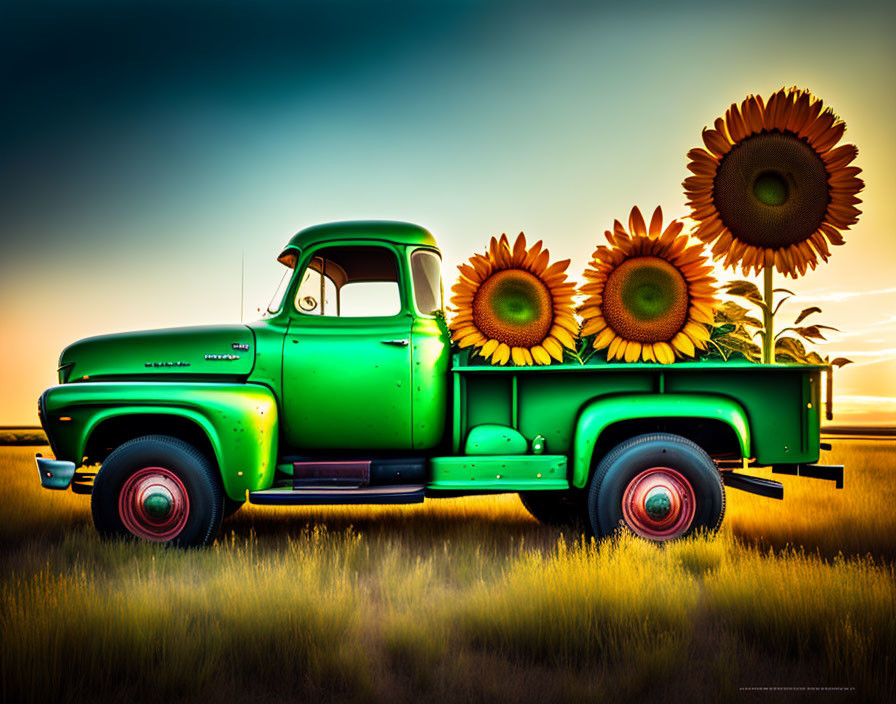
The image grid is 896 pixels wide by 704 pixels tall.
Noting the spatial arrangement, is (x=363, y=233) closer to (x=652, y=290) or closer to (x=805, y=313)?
(x=652, y=290)

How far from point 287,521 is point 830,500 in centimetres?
535

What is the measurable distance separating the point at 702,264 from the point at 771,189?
2.72 ft

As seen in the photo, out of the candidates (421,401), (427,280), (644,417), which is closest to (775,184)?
(644,417)

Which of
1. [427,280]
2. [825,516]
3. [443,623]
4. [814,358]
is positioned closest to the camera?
[443,623]

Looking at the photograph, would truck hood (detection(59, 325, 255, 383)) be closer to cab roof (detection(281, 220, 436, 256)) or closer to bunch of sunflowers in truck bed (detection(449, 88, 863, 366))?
cab roof (detection(281, 220, 436, 256))

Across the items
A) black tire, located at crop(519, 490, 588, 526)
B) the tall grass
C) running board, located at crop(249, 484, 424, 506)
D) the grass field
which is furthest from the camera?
black tire, located at crop(519, 490, 588, 526)

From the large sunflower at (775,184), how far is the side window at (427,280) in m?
1.99

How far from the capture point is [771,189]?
205 inches

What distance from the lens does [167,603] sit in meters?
3.61

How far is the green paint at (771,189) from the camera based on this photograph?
5.18 m

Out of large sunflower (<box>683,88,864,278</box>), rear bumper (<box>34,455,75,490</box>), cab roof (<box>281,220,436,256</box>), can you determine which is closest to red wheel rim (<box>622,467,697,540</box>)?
large sunflower (<box>683,88,864,278</box>)

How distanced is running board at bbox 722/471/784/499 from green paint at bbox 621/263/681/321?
1.35 meters

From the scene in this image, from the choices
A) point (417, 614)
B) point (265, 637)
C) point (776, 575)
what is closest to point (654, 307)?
point (776, 575)

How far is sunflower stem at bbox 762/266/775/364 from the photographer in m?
5.21
